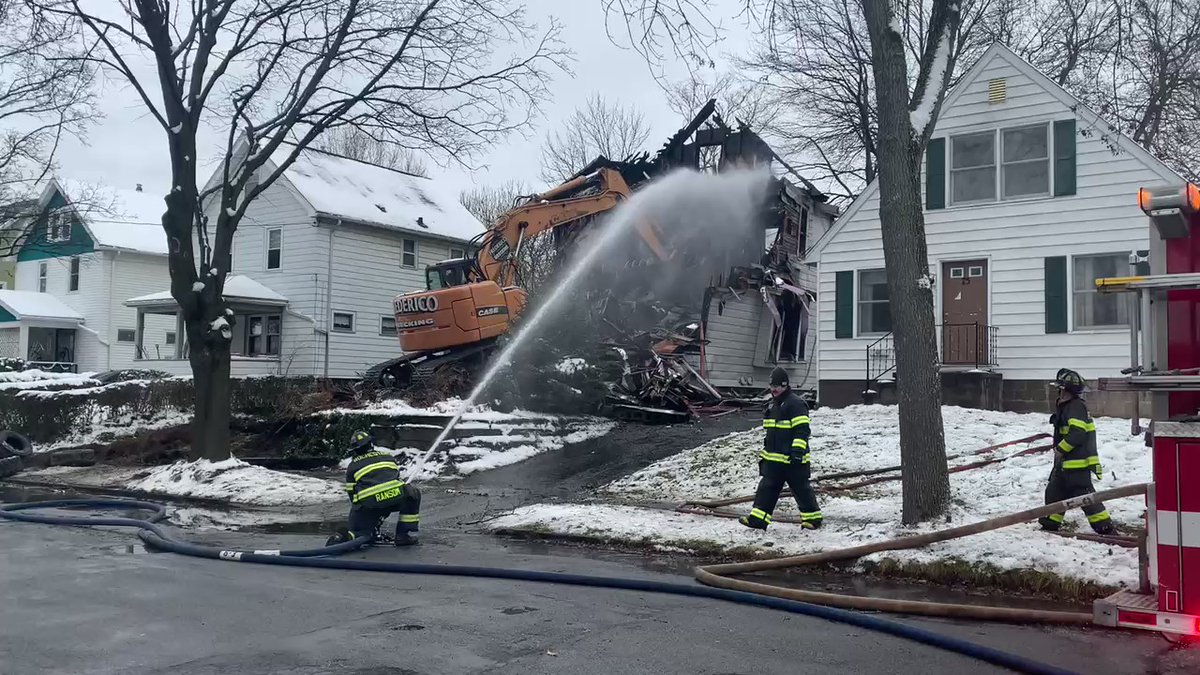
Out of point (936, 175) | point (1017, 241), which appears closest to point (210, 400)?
point (936, 175)

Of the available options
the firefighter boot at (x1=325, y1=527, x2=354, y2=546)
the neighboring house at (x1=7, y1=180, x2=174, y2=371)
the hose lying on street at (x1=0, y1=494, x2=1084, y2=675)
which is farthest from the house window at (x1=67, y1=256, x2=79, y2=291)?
the firefighter boot at (x1=325, y1=527, x2=354, y2=546)

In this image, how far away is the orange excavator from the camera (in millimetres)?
19348

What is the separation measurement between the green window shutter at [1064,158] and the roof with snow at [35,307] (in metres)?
32.1

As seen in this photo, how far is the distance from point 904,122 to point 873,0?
120cm

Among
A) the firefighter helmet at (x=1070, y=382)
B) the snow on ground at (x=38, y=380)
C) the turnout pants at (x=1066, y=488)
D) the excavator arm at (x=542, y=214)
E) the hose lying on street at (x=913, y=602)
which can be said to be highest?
the excavator arm at (x=542, y=214)

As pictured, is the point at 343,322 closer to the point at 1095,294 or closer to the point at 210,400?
the point at 210,400

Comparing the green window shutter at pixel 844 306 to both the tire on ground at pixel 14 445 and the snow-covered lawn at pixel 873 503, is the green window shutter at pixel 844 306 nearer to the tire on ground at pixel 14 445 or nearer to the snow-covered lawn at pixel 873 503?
the snow-covered lawn at pixel 873 503

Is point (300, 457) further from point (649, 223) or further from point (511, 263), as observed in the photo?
point (649, 223)

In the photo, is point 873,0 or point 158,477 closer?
point 873,0

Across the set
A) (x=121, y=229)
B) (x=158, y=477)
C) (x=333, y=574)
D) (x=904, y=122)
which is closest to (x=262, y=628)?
(x=333, y=574)

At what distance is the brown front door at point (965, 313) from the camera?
707 inches

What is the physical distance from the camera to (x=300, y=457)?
17.6m

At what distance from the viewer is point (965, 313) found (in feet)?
60.1

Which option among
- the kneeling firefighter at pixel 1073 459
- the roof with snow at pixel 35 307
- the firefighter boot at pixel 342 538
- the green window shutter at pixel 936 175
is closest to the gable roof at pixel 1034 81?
the green window shutter at pixel 936 175
